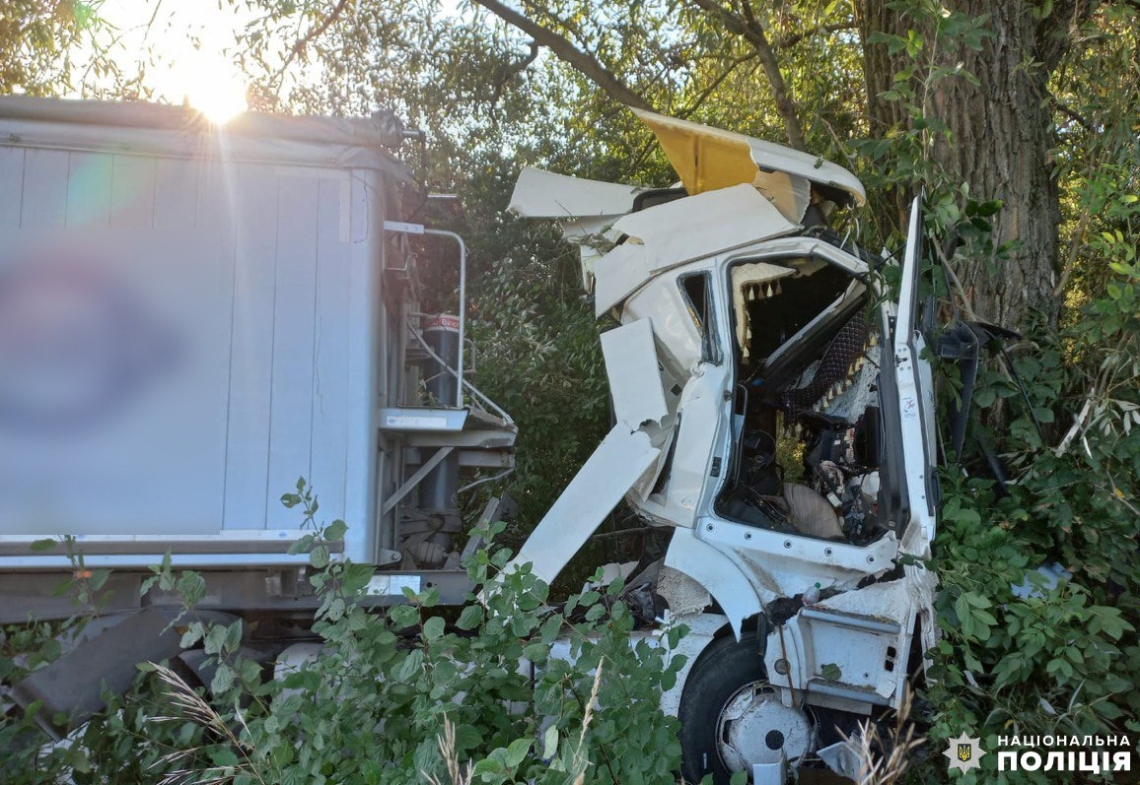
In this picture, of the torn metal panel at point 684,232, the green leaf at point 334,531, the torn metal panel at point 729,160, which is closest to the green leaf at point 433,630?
the green leaf at point 334,531

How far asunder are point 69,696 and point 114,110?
8.49 ft

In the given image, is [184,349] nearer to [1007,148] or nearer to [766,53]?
[1007,148]

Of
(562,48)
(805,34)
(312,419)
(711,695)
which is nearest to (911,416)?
(711,695)

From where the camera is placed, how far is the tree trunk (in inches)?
214

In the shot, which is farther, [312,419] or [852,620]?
[312,419]

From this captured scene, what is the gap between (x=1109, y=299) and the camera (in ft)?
14.7

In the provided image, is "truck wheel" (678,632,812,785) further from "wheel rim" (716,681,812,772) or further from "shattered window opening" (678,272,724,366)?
"shattered window opening" (678,272,724,366)

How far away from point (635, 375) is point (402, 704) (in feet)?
8.64

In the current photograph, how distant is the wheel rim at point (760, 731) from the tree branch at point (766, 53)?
438 cm

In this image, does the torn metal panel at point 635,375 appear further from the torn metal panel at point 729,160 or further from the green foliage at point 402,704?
the green foliage at point 402,704

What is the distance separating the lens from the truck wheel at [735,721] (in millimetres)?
Answer: 4445

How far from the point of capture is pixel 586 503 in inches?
192

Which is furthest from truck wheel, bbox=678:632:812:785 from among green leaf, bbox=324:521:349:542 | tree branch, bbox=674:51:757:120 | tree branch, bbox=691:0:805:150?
tree branch, bbox=674:51:757:120

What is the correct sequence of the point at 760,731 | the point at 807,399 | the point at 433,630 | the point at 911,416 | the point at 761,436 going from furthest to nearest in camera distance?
1. the point at 807,399
2. the point at 761,436
3. the point at 760,731
4. the point at 911,416
5. the point at 433,630
